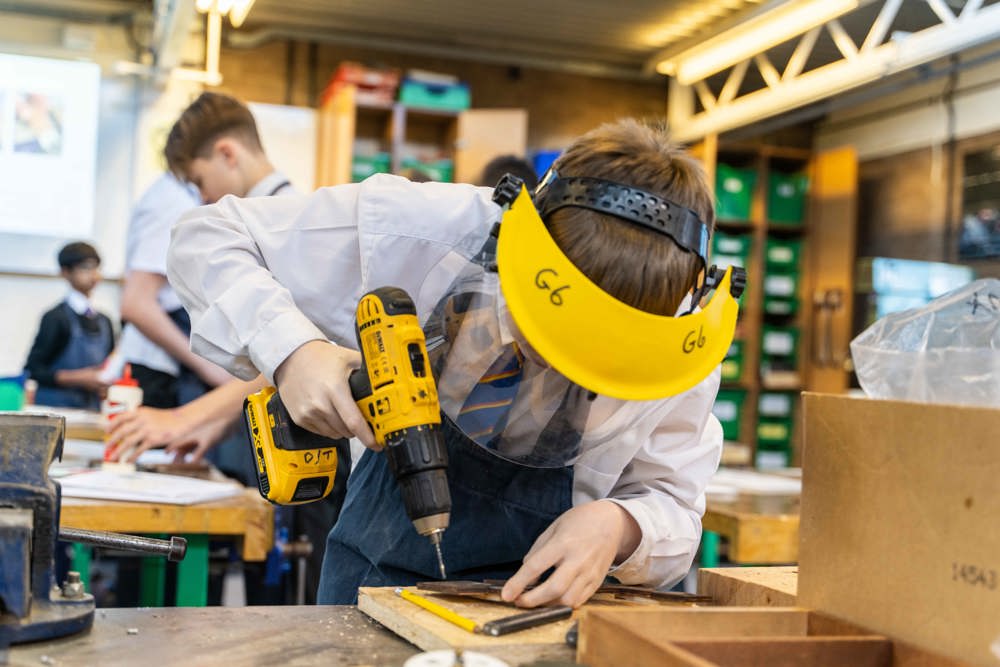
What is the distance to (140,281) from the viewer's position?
11.3 feet

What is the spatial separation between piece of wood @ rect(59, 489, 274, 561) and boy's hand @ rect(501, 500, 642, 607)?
92 centimetres

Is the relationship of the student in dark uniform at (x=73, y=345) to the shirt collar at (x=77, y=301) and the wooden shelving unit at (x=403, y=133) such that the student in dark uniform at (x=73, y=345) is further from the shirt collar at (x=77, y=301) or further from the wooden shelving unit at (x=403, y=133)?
the wooden shelving unit at (x=403, y=133)

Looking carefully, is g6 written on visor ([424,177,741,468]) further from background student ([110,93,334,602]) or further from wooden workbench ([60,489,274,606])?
background student ([110,93,334,602])

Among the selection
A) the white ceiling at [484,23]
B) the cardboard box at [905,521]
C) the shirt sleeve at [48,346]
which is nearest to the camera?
the cardboard box at [905,521]

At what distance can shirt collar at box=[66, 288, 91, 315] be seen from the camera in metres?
6.07

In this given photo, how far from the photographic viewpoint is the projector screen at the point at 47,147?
6348 mm

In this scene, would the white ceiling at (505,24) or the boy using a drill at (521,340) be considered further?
the white ceiling at (505,24)

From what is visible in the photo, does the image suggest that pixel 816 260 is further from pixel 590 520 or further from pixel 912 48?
pixel 590 520

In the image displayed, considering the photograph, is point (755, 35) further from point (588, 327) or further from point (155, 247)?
point (588, 327)

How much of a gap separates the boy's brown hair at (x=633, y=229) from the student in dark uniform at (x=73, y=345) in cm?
501

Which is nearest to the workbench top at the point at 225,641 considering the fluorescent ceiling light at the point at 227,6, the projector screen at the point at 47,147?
the fluorescent ceiling light at the point at 227,6

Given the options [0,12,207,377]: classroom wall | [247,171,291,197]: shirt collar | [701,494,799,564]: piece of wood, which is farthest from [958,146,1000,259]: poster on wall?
[0,12,207,377]: classroom wall

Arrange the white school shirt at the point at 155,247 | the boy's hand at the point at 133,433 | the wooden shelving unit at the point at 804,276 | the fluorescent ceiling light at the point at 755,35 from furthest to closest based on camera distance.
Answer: the wooden shelving unit at the point at 804,276 < the fluorescent ceiling light at the point at 755,35 < the white school shirt at the point at 155,247 < the boy's hand at the point at 133,433

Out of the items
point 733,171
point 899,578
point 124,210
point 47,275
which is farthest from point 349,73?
point 899,578
